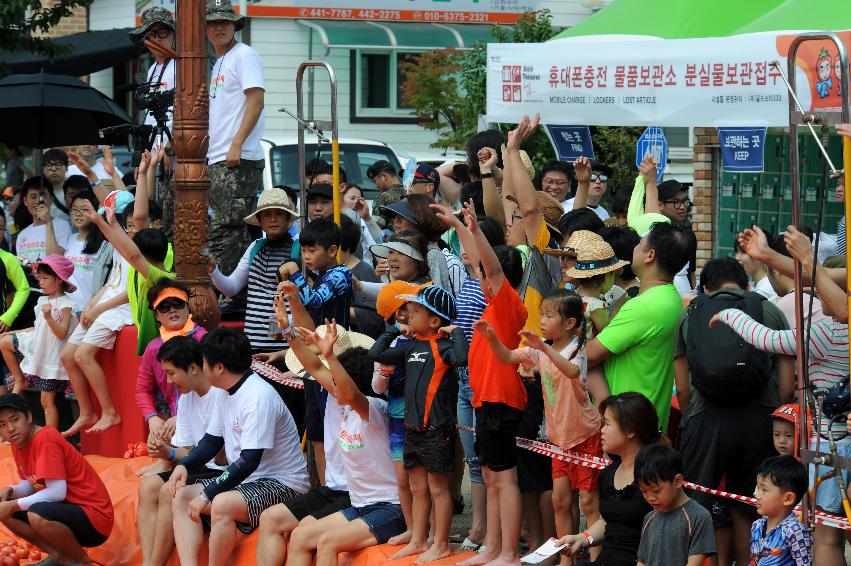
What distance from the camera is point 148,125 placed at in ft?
35.5

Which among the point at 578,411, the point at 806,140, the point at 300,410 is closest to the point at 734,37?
the point at 578,411

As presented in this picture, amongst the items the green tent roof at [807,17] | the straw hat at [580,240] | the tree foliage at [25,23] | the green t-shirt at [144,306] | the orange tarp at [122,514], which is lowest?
the orange tarp at [122,514]

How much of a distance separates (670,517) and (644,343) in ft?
3.96

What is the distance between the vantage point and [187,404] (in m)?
8.94

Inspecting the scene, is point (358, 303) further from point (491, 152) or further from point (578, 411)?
point (578, 411)

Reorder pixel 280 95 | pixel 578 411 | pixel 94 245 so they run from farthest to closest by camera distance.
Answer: pixel 280 95, pixel 94 245, pixel 578 411

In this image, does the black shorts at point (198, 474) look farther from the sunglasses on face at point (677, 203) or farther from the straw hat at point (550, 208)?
the sunglasses on face at point (677, 203)

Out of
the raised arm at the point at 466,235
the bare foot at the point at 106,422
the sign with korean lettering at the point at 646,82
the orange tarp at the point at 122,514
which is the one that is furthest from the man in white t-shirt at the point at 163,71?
the raised arm at the point at 466,235

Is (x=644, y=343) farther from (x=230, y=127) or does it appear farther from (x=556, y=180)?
(x=230, y=127)

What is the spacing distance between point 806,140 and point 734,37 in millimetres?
5644

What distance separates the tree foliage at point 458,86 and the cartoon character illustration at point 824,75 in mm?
14580

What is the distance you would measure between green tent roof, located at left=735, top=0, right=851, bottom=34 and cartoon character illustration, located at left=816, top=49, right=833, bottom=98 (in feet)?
10.0

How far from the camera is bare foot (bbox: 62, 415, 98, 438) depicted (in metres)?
10.8

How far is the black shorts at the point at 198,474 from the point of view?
8594mm
